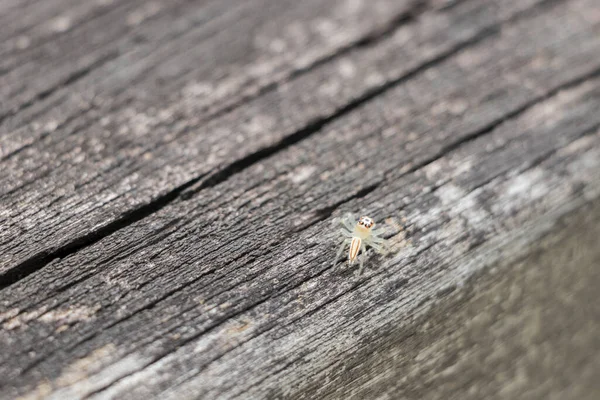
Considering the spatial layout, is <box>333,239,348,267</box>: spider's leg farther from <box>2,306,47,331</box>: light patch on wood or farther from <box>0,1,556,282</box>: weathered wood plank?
<box>2,306,47,331</box>: light patch on wood

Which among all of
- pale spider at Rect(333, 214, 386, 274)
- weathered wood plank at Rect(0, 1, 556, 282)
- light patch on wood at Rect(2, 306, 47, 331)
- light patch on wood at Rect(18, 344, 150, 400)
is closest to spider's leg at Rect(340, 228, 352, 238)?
pale spider at Rect(333, 214, 386, 274)

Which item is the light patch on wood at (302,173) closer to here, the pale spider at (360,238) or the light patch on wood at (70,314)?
the pale spider at (360,238)

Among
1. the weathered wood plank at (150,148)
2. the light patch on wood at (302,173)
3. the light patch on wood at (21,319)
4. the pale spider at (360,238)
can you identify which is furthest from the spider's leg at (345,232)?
the light patch on wood at (21,319)

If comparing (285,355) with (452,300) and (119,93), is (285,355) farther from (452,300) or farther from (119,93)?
(119,93)

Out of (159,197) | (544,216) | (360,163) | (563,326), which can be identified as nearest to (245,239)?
(159,197)

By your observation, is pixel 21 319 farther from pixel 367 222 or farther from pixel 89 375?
pixel 367 222

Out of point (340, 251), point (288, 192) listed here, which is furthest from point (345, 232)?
point (288, 192)

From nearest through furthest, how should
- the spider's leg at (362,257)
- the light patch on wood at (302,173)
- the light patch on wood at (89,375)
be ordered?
1. the light patch on wood at (89,375)
2. the spider's leg at (362,257)
3. the light patch on wood at (302,173)

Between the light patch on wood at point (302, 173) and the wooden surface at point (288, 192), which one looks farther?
the light patch on wood at point (302, 173)
